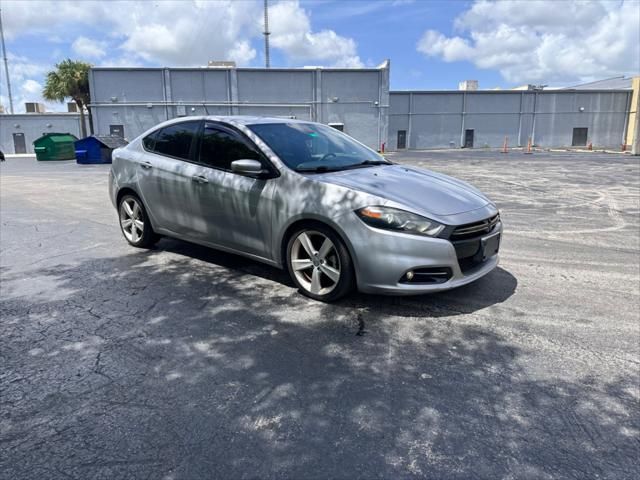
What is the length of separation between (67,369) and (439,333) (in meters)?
2.65

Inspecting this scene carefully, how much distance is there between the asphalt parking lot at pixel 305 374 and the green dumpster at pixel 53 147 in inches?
1122

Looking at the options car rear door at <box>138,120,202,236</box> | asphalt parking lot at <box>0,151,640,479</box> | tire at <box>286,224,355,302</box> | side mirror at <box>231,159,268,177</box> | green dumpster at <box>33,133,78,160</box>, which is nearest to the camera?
asphalt parking lot at <box>0,151,640,479</box>

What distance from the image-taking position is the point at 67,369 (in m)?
3.16

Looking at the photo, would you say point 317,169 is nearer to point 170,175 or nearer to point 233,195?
point 233,195

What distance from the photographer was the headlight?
3.81 m

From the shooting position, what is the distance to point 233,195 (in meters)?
4.71

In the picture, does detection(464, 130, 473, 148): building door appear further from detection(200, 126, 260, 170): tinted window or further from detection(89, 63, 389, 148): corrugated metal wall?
detection(200, 126, 260, 170): tinted window

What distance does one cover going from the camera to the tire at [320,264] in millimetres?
4043

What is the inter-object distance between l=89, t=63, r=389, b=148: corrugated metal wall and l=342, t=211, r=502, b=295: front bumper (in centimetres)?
3262

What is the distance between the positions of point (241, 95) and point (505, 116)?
25167 millimetres

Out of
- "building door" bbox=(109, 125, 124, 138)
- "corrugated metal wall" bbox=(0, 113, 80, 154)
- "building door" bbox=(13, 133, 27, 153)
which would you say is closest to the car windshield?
"building door" bbox=(109, 125, 124, 138)

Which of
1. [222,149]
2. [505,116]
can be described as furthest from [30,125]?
[222,149]

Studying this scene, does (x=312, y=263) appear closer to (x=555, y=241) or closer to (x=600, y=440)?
(x=600, y=440)

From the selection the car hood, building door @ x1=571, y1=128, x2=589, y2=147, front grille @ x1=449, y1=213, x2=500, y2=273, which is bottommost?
front grille @ x1=449, y1=213, x2=500, y2=273
